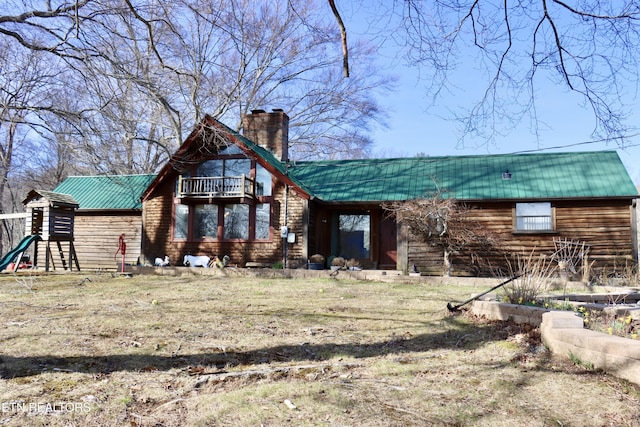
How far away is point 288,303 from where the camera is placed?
8.34 m

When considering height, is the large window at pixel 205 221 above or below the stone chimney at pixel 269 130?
below

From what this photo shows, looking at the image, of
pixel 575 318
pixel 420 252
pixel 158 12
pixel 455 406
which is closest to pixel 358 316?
pixel 575 318

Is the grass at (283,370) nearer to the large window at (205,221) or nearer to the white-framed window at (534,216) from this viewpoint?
the white-framed window at (534,216)

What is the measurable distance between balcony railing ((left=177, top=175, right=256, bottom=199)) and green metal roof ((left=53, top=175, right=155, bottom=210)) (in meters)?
2.97

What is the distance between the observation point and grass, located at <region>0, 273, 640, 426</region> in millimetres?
3348

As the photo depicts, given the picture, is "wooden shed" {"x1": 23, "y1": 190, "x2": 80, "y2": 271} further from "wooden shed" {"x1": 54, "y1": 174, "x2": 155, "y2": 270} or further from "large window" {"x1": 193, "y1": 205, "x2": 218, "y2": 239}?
"large window" {"x1": 193, "y1": 205, "x2": 218, "y2": 239}

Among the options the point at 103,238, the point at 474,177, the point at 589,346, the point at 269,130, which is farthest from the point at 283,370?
the point at 103,238

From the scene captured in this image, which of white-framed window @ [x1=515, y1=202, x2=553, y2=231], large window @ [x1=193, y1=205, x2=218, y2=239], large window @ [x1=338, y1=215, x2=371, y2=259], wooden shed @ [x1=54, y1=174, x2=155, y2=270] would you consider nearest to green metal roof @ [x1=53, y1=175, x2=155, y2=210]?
wooden shed @ [x1=54, y1=174, x2=155, y2=270]

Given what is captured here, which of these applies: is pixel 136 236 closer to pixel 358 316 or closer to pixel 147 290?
pixel 147 290

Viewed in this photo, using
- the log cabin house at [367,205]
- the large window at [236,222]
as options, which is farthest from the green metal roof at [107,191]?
the large window at [236,222]

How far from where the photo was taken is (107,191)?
68.3 ft

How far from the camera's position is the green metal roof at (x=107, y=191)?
19812 mm

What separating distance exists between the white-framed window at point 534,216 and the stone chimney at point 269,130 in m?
9.22

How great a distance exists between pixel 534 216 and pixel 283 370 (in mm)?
14013
